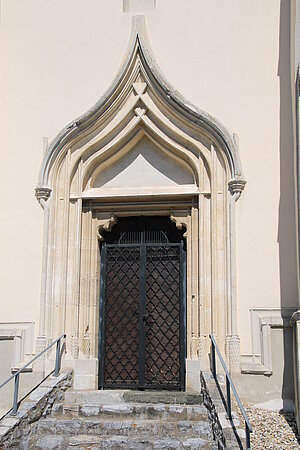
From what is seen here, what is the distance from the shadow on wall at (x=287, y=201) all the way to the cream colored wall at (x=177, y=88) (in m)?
0.02

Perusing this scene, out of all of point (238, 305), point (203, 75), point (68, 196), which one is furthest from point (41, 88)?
point (238, 305)

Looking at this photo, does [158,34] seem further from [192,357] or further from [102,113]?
[192,357]

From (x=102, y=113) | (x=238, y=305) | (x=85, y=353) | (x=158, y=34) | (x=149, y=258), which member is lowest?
(x=85, y=353)

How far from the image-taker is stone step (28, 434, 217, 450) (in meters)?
7.46

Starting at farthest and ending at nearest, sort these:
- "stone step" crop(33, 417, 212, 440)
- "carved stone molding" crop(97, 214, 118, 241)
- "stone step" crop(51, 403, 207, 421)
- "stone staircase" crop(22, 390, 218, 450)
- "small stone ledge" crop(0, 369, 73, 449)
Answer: "carved stone molding" crop(97, 214, 118, 241)
"stone step" crop(51, 403, 207, 421)
"stone step" crop(33, 417, 212, 440)
"stone staircase" crop(22, 390, 218, 450)
"small stone ledge" crop(0, 369, 73, 449)

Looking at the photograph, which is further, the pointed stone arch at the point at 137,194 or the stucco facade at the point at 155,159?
the pointed stone arch at the point at 137,194

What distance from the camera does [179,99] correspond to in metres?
9.92

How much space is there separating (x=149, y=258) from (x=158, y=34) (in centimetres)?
335

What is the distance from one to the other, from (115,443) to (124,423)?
1.39 ft

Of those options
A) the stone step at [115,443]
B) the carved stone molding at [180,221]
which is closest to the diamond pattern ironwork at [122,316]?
the carved stone molding at [180,221]

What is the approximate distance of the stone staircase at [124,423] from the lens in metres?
7.55

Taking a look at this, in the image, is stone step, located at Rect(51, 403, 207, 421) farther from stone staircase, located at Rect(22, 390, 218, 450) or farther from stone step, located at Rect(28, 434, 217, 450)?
stone step, located at Rect(28, 434, 217, 450)

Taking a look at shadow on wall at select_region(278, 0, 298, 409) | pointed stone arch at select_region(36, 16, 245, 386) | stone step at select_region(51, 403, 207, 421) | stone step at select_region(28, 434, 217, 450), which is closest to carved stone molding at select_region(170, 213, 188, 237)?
pointed stone arch at select_region(36, 16, 245, 386)

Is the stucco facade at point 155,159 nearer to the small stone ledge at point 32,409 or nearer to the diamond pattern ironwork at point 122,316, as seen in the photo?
the diamond pattern ironwork at point 122,316
